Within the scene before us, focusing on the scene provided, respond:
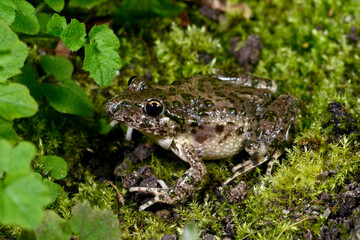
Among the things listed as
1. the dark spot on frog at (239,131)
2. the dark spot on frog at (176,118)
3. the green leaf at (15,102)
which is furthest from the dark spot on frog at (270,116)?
the green leaf at (15,102)

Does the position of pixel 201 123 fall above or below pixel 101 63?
below

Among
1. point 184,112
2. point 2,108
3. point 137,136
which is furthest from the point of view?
point 137,136

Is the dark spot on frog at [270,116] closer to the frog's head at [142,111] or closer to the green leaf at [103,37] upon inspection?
the frog's head at [142,111]

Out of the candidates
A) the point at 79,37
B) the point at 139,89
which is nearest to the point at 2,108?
the point at 79,37

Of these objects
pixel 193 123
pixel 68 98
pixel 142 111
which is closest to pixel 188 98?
pixel 193 123

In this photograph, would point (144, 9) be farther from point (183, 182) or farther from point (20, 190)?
point (20, 190)

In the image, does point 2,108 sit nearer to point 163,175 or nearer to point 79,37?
point 79,37

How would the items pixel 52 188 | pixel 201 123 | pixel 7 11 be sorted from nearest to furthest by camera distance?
1. pixel 7 11
2. pixel 52 188
3. pixel 201 123
